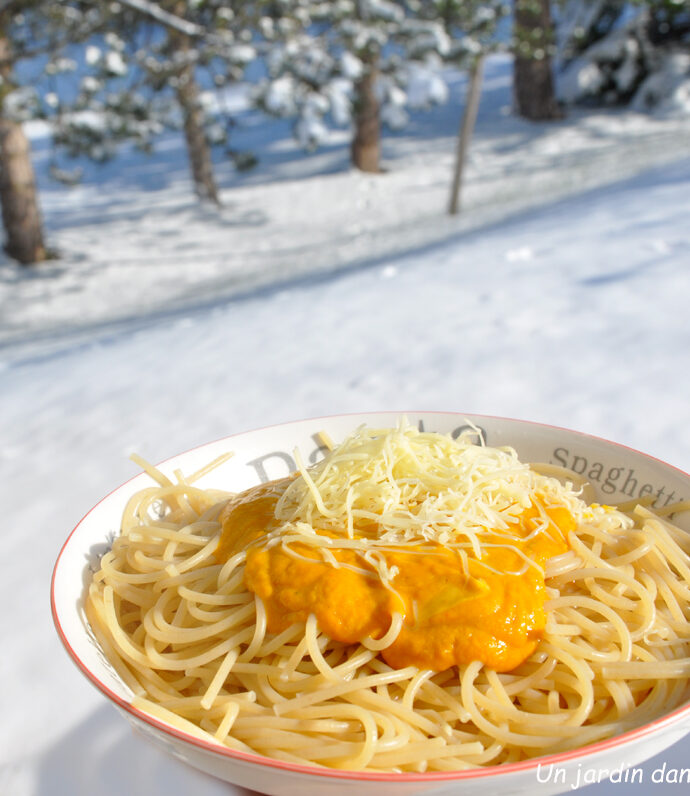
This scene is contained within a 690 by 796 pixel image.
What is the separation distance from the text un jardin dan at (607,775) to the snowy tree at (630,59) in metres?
18.8

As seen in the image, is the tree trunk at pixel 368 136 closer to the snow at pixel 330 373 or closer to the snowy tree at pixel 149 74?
the snowy tree at pixel 149 74

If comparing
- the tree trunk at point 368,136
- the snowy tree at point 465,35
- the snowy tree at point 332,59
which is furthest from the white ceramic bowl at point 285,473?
the tree trunk at point 368,136

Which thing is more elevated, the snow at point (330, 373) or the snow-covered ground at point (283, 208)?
the snow at point (330, 373)

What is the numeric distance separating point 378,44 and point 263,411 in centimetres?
957

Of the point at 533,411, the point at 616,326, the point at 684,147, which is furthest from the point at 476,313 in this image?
the point at 684,147

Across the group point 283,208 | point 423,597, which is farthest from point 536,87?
point 423,597

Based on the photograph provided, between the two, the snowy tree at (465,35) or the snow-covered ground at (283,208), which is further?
the snowy tree at (465,35)

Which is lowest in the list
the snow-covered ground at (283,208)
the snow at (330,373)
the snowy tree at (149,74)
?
the snow-covered ground at (283,208)

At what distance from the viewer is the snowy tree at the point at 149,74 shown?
10164 millimetres

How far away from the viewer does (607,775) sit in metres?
1.11

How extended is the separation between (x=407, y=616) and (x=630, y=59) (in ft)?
66.7

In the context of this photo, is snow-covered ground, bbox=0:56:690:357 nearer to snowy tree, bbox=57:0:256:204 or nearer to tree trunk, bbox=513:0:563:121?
tree trunk, bbox=513:0:563:121

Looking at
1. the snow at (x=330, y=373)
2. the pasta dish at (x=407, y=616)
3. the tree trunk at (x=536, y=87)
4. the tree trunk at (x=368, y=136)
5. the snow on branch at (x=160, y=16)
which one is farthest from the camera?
the tree trunk at (x=536, y=87)

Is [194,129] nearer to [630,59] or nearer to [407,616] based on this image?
[630,59]
